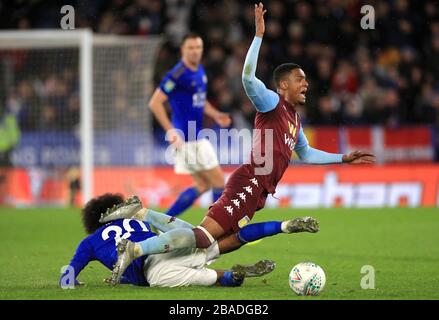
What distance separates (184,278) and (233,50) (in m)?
13.0

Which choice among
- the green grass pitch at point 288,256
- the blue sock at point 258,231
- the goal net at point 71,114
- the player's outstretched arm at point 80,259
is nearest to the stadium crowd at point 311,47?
the goal net at point 71,114

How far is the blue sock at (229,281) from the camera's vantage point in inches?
271

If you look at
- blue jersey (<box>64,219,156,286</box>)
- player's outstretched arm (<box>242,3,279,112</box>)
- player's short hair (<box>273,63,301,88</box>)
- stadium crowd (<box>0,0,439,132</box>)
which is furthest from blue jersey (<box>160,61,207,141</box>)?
stadium crowd (<box>0,0,439,132</box>)

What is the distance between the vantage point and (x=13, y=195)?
56.0ft

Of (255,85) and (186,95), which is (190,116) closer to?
(186,95)

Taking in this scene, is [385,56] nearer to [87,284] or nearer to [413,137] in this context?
[413,137]

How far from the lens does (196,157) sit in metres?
10.8

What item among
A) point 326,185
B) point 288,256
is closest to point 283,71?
point 288,256

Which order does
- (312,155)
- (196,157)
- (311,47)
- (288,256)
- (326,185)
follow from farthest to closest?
(311,47)
(326,185)
(196,157)
(288,256)
(312,155)

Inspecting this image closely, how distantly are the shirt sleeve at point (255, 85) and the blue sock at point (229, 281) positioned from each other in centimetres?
134

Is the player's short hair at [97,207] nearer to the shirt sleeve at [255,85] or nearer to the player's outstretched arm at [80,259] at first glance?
the player's outstretched arm at [80,259]

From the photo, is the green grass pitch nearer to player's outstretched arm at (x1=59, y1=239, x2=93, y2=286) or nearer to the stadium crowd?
player's outstretched arm at (x1=59, y1=239, x2=93, y2=286)

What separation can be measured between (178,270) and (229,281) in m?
0.42

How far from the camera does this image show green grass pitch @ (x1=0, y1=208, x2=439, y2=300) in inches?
259
